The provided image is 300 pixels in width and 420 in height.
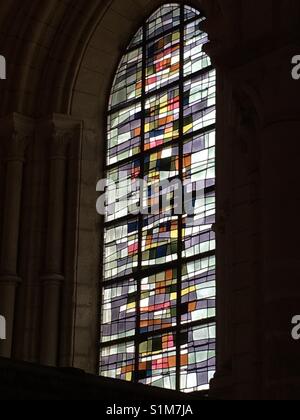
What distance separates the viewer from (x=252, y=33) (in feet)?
23.8

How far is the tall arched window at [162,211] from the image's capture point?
10.7 meters

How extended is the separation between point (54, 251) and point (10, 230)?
57cm

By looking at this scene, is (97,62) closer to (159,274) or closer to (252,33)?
(159,274)

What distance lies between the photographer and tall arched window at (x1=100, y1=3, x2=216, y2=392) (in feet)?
35.1

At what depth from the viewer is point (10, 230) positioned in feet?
39.1

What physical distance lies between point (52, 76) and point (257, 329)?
577 centimetres

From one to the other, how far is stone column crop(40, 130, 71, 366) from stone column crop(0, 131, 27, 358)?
1.15 feet
